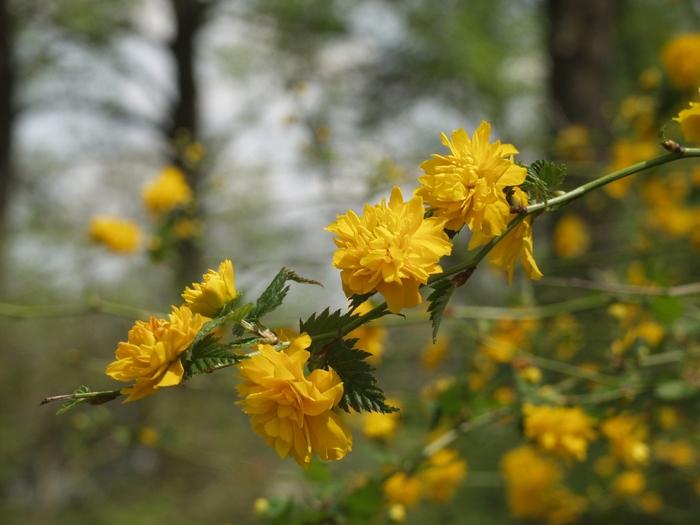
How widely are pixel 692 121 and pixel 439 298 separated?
229 millimetres

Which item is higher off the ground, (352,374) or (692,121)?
(692,121)

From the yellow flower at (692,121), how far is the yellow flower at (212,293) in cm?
34

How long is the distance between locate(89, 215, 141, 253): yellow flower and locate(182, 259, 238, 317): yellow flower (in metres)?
1.31

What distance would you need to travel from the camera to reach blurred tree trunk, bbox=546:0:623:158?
2.74 metres

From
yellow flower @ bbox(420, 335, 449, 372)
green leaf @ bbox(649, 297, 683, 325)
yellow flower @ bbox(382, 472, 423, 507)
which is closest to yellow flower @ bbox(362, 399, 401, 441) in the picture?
yellow flower @ bbox(382, 472, 423, 507)

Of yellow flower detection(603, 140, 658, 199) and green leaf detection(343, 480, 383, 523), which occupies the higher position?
yellow flower detection(603, 140, 658, 199)

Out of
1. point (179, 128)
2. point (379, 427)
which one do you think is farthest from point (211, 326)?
point (179, 128)

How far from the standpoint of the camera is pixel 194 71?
25.6 feet

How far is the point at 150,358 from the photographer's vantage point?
442 mm

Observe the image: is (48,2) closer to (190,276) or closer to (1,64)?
(1,64)

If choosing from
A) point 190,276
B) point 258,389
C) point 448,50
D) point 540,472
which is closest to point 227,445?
point 448,50

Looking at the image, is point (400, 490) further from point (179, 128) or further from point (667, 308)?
point (179, 128)

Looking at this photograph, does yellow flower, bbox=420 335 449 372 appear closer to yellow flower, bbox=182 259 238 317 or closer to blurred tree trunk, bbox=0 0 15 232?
yellow flower, bbox=182 259 238 317

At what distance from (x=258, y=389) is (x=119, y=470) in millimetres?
7457
